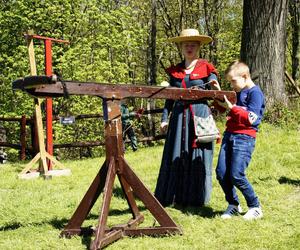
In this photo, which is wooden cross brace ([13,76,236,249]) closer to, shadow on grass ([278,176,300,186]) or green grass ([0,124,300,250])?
green grass ([0,124,300,250])

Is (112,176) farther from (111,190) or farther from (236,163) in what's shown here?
(236,163)

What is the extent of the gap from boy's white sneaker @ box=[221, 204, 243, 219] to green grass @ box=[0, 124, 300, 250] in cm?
10

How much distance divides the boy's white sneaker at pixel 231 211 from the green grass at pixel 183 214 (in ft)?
0.32

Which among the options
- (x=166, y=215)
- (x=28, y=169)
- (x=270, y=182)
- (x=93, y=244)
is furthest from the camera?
(x=28, y=169)

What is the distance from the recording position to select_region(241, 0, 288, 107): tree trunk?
10.3m

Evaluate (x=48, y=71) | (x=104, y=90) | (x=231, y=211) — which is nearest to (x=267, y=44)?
(x=48, y=71)

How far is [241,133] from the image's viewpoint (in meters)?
5.02

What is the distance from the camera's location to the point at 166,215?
15.0 ft

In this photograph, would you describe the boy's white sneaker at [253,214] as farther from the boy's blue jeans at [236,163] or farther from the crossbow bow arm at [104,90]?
the crossbow bow arm at [104,90]

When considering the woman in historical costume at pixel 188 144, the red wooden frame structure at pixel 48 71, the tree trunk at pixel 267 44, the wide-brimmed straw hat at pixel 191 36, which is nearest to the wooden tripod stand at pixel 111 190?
the woman in historical costume at pixel 188 144

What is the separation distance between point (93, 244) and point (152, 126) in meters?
16.2

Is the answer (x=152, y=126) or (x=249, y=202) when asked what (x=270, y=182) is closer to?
(x=249, y=202)

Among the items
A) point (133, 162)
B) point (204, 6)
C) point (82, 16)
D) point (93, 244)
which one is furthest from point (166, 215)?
point (204, 6)

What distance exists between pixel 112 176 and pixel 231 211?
1.55m
